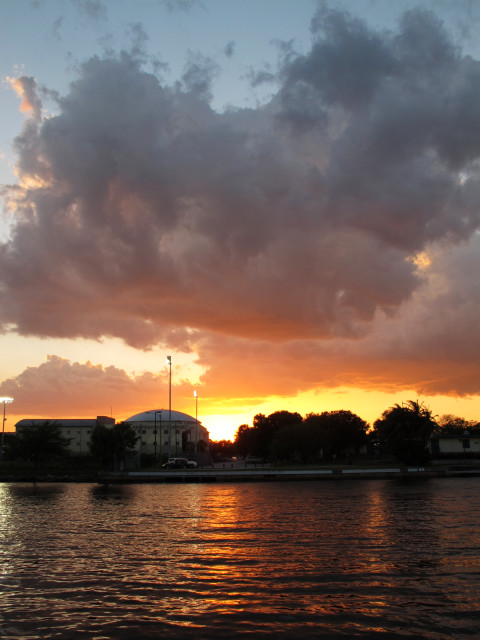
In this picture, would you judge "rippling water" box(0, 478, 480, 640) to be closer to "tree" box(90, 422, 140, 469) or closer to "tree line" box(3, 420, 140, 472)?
"tree" box(90, 422, 140, 469)

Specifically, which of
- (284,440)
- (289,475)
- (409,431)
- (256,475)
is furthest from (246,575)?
(284,440)

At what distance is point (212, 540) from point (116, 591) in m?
9.40

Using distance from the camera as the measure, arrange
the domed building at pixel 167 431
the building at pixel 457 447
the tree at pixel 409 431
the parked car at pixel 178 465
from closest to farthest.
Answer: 1. the tree at pixel 409 431
2. the building at pixel 457 447
3. the parked car at pixel 178 465
4. the domed building at pixel 167 431

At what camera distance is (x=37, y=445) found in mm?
90312

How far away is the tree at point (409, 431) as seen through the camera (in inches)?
3255

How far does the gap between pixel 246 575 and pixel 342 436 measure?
441ft

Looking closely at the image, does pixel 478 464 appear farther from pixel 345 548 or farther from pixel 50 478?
pixel 345 548

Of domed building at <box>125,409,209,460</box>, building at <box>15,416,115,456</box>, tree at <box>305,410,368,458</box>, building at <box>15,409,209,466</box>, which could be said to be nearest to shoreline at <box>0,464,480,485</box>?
tree at <box>305,410,368,458</box>

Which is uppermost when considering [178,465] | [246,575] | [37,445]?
[37,445]

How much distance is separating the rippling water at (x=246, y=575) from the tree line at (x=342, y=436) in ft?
174

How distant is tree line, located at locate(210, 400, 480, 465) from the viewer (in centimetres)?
8456

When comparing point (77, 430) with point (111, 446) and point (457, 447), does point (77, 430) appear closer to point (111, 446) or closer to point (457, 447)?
point (111, 446)

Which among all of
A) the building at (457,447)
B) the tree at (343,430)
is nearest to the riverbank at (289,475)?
the building at (457,447)

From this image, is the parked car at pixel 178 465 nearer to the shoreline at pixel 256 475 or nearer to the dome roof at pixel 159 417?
the shoreline at pixel 256 475
